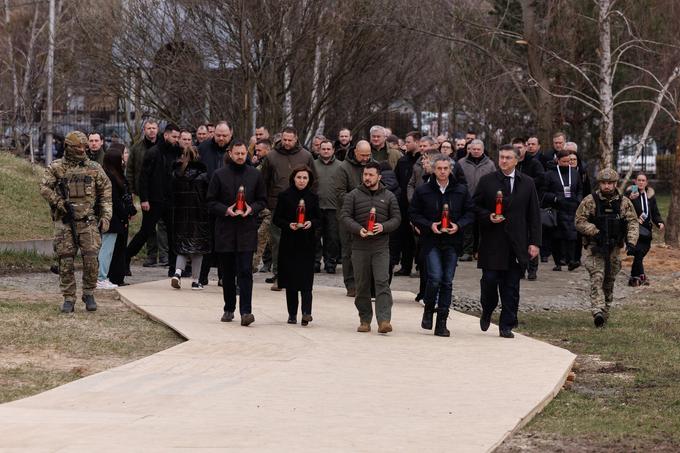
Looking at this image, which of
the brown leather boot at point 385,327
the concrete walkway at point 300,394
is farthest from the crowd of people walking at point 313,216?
the concrete walkway at point 300,394

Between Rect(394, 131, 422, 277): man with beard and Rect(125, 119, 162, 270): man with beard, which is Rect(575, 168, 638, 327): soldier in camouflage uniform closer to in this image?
Rect(394, 131, 422, 277): man with beard

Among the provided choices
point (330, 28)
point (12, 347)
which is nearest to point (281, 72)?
point (330, 28)

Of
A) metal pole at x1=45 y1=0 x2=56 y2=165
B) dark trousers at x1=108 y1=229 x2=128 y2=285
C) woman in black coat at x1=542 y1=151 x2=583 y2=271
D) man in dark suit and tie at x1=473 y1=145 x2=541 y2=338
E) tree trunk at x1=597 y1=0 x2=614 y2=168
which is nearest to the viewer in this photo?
man in dark suit and tie at x1=473 y1=145 x2=541 y2=338

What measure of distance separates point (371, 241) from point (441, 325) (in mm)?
1056

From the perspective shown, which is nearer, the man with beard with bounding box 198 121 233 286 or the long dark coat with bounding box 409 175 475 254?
the long dark coat with bounding box 409 175 475 254

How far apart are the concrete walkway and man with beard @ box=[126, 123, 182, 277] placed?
3981 mm

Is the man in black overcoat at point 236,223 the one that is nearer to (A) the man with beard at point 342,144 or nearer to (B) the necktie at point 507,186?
(B) the necktie at point 507,186

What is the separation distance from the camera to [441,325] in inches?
529

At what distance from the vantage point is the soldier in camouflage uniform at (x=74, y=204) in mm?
13844

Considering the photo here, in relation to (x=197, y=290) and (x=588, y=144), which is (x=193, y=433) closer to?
(x=197, y=290)

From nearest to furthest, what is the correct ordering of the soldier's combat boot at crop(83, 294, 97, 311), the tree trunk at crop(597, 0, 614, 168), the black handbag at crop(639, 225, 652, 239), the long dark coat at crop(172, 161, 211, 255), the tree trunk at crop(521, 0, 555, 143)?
the soldier's combat boot at crop(83, 294, 97, 311) < the long dark coat at crop(172, 161, 211, 255) < the black handbag at crop(639, 225, 652, 239) < the tree trunk at crop(597, 0, 614, 168) < the tree trunk at crop(521, 0, 555, 143)

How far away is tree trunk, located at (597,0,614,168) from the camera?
2459 centimetres

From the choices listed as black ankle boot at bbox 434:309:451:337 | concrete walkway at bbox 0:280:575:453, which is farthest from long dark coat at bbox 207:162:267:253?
black ankle boot at bbox 434:309:451:337

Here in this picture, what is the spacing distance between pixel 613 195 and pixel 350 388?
5583 millimetres
